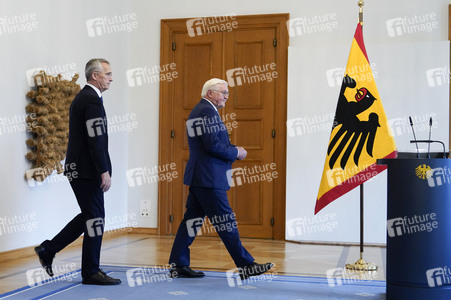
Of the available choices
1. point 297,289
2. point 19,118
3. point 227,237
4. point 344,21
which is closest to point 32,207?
point 19,118

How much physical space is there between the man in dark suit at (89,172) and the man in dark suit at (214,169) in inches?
22.0

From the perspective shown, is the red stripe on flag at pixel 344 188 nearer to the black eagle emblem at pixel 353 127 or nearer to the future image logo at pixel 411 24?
the black eagle emblem at pixel 353 127

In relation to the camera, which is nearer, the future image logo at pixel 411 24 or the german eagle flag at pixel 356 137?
the german eagle flag at pixel 356 137

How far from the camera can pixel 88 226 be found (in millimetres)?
3547

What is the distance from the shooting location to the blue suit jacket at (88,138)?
352 centimetres

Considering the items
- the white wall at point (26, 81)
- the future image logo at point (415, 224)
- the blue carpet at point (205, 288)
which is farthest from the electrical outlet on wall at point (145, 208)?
the future image logo at point (415, 224)

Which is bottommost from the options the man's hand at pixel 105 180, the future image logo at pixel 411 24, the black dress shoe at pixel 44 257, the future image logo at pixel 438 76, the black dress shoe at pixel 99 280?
the black dress shoe at pixel 99 280

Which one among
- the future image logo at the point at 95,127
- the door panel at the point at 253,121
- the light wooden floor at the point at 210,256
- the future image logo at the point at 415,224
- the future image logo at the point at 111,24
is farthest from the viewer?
the door panel at the point at 253,121

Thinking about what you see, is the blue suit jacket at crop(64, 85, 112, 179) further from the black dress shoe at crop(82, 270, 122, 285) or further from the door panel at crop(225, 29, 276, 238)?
the door panel at crop(225, 29, 276, 238)

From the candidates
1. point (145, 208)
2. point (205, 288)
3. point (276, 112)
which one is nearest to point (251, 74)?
point (276, 112)

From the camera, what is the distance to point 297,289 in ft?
11.8

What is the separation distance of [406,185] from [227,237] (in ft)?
3.77

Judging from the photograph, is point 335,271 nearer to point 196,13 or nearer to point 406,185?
point 406,185

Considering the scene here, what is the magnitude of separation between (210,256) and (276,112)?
205 centimetres
